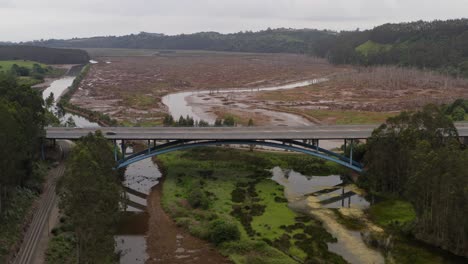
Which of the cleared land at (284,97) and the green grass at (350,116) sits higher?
the cleared land at (284,97)

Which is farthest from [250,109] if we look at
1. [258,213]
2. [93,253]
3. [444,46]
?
[444,46]

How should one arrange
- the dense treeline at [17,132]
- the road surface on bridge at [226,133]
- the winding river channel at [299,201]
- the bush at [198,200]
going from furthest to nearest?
the road surface on bridge at [226,133] → the bush at [198,200] → the winding river channel at [299,201] → the dense treeline at [17,132]

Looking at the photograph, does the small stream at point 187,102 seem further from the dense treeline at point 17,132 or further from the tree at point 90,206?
the tree at point 90,206

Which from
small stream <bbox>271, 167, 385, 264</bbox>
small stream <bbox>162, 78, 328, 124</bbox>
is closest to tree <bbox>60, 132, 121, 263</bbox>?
small stream <bbox>271, 167, 385, 264</bbox>

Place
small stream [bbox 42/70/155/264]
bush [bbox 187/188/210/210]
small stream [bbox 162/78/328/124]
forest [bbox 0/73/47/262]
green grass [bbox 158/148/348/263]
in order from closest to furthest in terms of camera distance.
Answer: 1. forest [bbox 0/73/47/262]
2. green grass [bbox 158/148/348/263]
3. small stream [bbox 42/70/155/264]
4. bush [bbox 187/188/210/210]
5. small stream [bbox 162/78/328/124]

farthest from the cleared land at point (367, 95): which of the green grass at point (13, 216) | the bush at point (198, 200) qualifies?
the green grass at point (13, 216)

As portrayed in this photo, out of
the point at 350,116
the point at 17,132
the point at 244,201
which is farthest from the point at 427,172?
the point at 350,116

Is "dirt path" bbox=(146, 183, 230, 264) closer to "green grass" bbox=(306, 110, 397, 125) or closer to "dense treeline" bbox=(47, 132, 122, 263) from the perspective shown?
"dense treeline" bbox=(47, 132, 122, 263)
